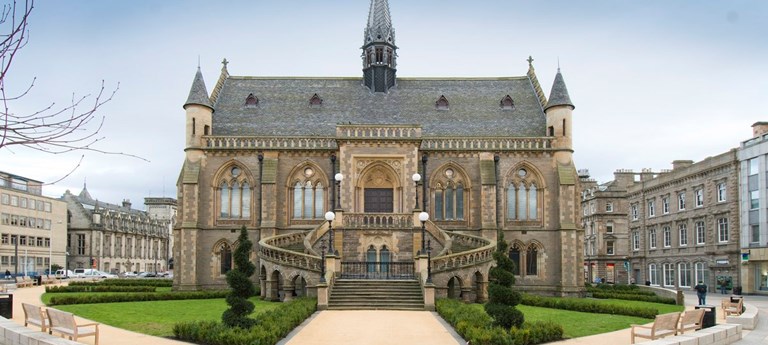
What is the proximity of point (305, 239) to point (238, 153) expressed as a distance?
9070mm

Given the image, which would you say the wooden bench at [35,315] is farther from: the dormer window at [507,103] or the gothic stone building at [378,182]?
the dormer window at [507,103]

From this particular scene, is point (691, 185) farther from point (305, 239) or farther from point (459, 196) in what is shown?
point (305, 239)

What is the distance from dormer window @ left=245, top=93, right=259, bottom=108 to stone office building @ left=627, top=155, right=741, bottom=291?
3358 centimetres

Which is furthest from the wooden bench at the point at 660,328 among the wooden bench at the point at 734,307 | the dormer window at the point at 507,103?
the dormer window at the point at 507,103

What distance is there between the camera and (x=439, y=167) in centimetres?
4544

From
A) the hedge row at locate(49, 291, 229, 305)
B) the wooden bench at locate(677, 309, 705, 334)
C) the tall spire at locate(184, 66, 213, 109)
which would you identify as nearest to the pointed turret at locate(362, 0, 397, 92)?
the tall spire at locate(184, 66, 213, 109)

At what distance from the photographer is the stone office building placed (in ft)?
171

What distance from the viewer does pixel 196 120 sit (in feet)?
147

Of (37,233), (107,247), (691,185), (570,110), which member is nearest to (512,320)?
(570,110)

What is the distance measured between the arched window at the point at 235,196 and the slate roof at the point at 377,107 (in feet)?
9.58

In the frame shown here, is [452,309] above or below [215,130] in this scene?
below

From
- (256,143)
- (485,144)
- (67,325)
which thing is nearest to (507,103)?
(485,144)

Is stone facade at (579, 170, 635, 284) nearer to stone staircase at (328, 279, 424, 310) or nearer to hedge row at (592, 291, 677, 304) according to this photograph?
hedge row at (592, 291, 677, 304)

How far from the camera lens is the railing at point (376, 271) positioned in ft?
119
